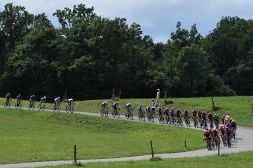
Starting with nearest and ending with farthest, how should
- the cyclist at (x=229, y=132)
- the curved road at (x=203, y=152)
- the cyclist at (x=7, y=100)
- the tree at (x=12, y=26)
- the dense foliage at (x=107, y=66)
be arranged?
the curved road at (x=203, y=152) → the cyclist at (x=229, y=132) → the cyclist at (x=7, y=100) → the dense foliage at (x=107, y=66) → the tree at (x=12, y=26)

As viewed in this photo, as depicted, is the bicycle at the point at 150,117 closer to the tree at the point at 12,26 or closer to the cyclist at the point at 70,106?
the cyclist at the point at 70,106

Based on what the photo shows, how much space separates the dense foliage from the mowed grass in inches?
1717

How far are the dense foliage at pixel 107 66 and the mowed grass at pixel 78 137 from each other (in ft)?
143

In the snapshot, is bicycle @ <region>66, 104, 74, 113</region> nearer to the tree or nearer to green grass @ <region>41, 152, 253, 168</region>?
green grass @ <region>41, 152, 253, 168</region>

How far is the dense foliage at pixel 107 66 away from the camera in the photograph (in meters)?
109

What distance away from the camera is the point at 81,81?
11238 cm

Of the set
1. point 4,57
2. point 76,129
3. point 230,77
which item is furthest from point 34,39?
point 76,129

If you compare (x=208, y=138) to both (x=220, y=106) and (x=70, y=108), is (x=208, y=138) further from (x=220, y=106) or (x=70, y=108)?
(x=70, y=108)

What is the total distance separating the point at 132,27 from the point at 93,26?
1133 cm

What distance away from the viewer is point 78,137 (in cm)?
4681

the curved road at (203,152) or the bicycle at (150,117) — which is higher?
the bicycle at (150,117)

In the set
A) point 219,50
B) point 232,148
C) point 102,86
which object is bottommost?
point 232,148

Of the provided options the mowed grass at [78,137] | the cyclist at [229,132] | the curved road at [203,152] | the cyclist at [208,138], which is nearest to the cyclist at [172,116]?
the mowed grass at [78,137]

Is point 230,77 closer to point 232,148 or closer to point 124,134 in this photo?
point 124,134
